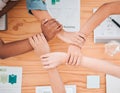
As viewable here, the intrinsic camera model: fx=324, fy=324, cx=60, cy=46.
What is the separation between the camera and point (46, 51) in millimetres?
1166

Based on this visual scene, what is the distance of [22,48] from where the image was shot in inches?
45.9

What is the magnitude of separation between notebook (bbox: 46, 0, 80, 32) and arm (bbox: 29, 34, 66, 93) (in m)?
0.13

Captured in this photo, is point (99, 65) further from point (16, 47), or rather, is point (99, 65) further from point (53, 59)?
point (16, 47)

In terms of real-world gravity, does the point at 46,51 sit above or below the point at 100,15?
below

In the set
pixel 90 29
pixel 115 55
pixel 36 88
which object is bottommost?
pixel 36 88

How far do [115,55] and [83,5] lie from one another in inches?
9.2

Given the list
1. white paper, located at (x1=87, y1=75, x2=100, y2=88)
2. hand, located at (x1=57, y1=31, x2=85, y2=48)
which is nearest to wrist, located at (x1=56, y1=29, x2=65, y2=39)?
hand, located at (x1=57, y1=31, x2=85, y2=48)

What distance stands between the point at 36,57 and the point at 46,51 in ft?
0.40

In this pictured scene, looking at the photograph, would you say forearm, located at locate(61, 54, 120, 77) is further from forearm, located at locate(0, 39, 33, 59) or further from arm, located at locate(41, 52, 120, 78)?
forearm, located at locate(0, 39, 33, 59)

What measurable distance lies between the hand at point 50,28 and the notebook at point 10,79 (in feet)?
0.65

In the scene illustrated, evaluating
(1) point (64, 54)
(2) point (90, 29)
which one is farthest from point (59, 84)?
(2) point (90, 29)

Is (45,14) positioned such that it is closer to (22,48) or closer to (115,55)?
(22,48)

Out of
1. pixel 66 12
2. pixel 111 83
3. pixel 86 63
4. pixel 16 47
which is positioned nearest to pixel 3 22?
pixel 16 47

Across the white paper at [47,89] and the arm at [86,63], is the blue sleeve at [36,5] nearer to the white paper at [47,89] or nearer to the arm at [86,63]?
the arm at [86,63]
